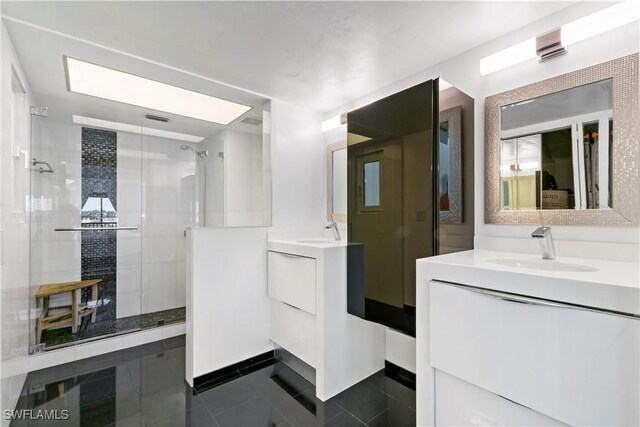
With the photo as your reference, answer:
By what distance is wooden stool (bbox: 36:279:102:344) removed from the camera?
2371mm

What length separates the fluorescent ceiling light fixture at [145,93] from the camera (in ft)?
6.84

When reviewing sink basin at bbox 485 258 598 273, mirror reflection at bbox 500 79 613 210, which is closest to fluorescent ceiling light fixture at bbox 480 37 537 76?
mirror reflection at bbox 500 79 613 210

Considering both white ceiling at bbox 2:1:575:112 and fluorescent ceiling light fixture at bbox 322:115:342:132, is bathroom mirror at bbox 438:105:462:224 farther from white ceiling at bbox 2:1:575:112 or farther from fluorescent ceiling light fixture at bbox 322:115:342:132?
fluorescent ceiling light fixture at bbox 322:115:342:132

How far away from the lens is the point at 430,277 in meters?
1.24

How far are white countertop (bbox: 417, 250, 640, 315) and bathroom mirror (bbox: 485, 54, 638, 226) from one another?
282mm

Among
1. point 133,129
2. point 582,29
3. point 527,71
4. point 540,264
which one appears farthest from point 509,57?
point 133,129

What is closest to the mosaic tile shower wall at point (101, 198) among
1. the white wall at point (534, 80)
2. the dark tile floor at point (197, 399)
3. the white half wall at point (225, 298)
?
the dark tile floor at point (197, 399)

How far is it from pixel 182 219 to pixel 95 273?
94cm

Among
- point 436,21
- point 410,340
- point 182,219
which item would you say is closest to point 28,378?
point 182,219

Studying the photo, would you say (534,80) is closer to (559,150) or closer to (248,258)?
(559,150)

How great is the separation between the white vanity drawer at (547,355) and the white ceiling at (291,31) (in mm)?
1385

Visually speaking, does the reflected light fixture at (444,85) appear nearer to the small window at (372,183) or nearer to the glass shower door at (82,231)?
the small window at (372,183)

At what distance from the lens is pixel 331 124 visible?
2.70 metres

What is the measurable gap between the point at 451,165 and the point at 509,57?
0.65 metres
